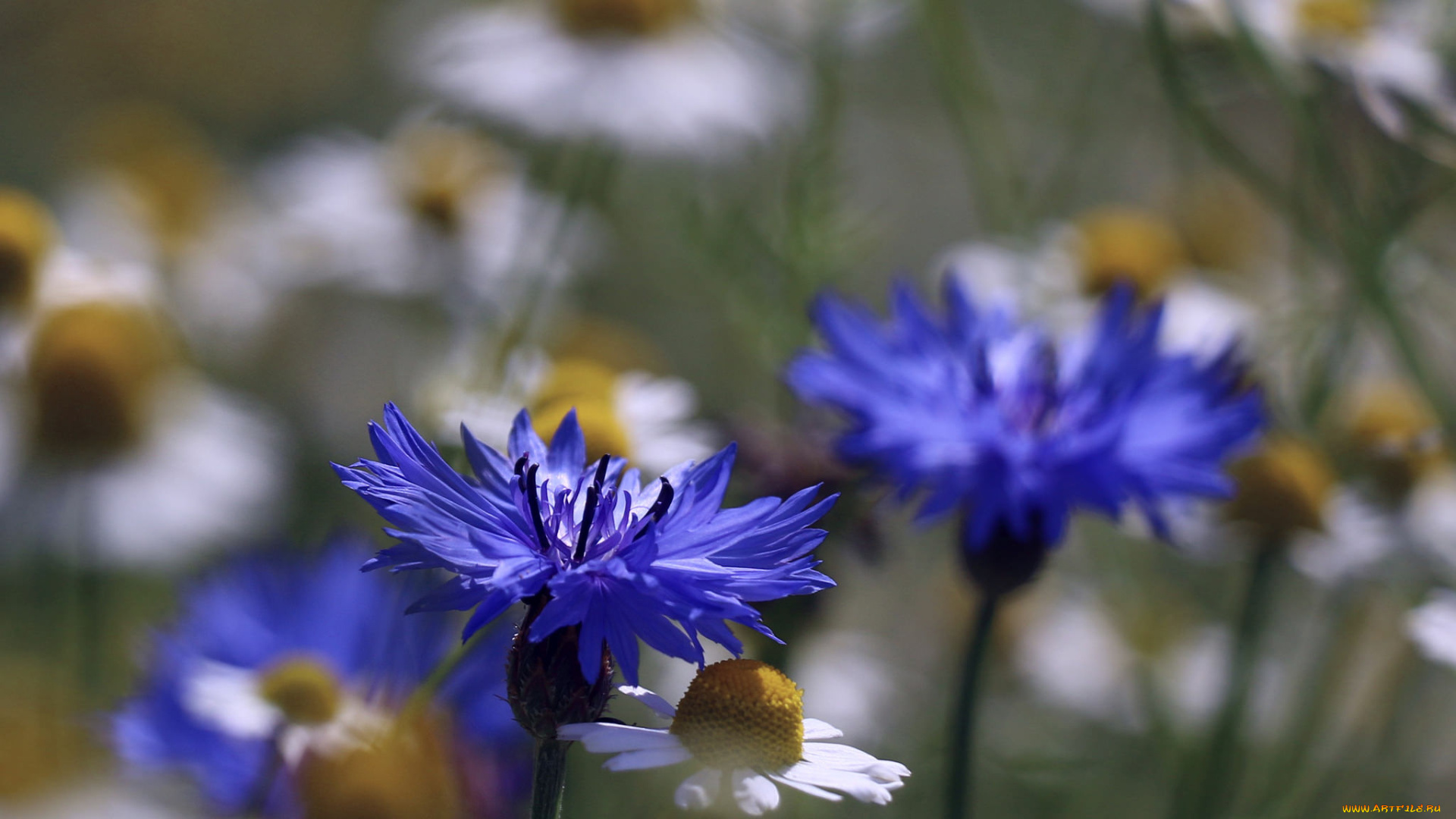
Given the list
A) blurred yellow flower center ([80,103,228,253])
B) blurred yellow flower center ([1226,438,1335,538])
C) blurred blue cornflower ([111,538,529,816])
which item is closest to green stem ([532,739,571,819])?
blurred blue cornflower ([111,538,529,816])

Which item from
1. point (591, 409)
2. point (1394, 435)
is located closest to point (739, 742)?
point (591, 409)

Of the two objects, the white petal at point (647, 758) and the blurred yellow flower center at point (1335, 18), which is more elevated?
the blurred yellow flower center at point (1335, 18)

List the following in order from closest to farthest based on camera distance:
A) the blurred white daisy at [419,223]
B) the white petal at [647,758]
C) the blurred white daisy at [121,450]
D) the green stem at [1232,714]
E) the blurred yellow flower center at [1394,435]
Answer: the white petal at [647,758] < the green stem at [1232,714] < the blurred yellow flower center at [1394,435] < the blurred white daisy at [121,450] < the blurred white daisy at [419,223]

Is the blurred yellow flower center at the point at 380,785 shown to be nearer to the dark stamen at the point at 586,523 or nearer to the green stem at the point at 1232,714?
the dark stamen at the point at 586,523

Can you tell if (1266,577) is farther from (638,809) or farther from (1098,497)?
(638,809)

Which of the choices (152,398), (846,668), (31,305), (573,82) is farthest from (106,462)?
(846,668)

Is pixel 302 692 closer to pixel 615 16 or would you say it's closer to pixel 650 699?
pixel 650 699

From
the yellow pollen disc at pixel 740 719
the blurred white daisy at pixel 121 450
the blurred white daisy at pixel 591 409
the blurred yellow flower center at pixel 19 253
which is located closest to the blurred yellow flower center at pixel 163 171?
the blurred white daisy at pixel 121 450
